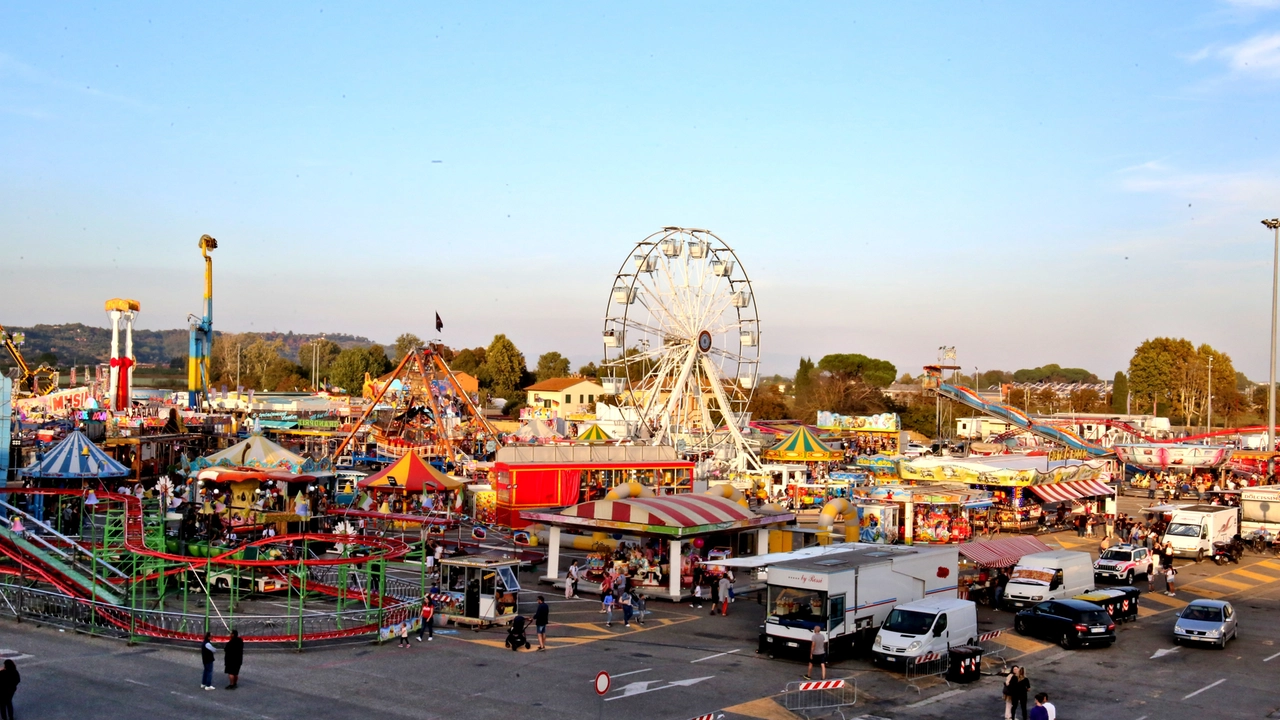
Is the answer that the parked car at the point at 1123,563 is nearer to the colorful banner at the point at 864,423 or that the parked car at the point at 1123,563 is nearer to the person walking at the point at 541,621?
the person walking at the point at 541,621

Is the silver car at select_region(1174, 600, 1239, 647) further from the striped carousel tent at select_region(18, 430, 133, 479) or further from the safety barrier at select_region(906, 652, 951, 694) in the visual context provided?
the striped carousel tent at select_region(18, 430, 133, 479)

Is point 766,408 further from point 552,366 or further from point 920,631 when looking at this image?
point 920,631

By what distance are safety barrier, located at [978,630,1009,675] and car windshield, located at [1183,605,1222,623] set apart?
13.7ft

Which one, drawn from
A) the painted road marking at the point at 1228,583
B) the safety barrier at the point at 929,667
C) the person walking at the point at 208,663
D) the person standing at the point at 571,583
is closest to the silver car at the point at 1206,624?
the safety barrier at the point at 929,667

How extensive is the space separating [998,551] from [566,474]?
56.7ft

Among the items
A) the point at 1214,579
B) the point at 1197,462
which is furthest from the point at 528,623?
the point at 1197,462

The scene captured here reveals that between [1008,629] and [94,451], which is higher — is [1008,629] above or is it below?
below

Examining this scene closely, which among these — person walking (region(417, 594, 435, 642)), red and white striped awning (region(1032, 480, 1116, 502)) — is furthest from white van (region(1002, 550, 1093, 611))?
red and white striped awning (region(1032, 480, 1116, 502))

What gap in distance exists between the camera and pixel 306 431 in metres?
75.8

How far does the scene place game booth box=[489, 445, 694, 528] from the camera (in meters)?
40.7

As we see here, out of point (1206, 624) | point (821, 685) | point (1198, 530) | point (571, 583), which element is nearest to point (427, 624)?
point (571, 583)

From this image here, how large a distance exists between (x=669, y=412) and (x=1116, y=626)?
31330 millimetres

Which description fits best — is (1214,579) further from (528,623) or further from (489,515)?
(489,515)

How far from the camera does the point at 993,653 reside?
22141 mm
